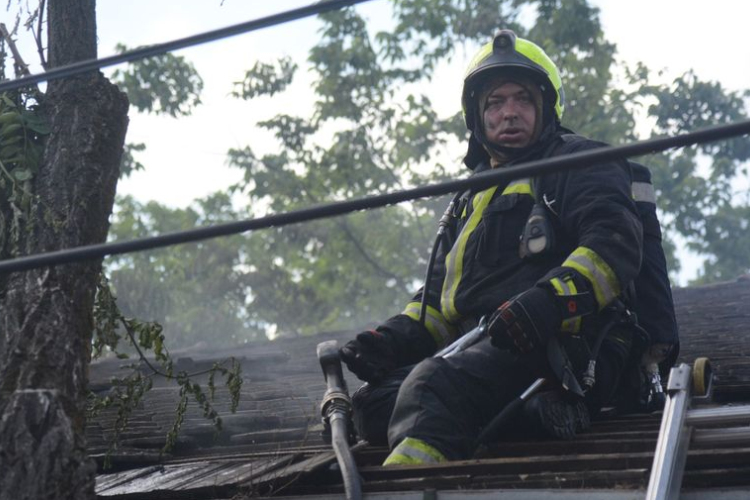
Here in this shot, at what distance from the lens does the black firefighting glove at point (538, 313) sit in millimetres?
3602

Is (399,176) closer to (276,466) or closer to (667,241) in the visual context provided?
(667,241)

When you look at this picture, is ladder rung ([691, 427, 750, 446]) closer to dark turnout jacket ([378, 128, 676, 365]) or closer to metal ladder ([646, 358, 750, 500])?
metal ladder ([646, 358, 750, 500])

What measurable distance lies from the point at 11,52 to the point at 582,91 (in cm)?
1414

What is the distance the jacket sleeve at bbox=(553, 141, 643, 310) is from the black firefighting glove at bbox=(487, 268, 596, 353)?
0.08 metres

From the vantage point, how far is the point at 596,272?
149 inches

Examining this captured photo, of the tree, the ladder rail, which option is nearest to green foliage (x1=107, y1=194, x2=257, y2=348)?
the tree

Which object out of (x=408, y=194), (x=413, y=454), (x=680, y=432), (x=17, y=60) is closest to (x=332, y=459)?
(x=413, y=454)

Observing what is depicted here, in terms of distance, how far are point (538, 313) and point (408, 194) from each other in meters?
1.05

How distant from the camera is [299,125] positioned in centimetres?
1961

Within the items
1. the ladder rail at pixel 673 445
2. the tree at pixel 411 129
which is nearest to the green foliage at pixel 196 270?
the tree at pixel 411 129

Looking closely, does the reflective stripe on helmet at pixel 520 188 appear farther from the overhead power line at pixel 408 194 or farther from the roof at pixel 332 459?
the overhead power line at pixel 408 194

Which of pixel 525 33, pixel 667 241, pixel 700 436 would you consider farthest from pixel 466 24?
pixel 700 436

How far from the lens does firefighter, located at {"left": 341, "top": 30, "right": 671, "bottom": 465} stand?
364cm

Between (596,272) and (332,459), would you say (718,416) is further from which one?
(332,459)
